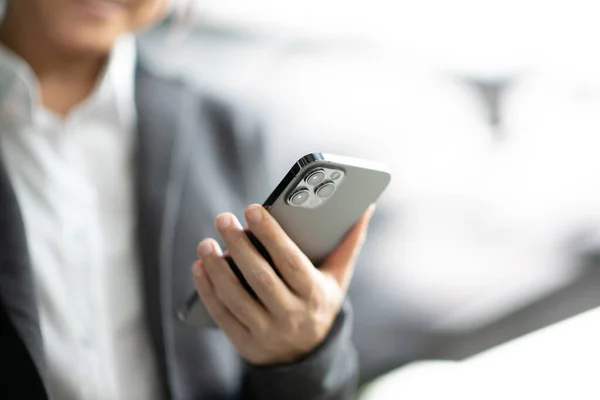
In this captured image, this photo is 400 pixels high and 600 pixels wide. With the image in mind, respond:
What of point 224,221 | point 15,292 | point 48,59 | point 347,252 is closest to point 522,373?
point 347,252

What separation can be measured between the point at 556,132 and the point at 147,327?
0.46 m

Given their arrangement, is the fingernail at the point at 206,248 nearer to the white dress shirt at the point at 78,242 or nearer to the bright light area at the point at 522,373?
the white dress shirt at the point at 78,242

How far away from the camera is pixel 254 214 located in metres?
0.34

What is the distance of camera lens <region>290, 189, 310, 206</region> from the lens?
35 cm

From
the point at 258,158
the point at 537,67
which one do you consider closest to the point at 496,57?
the point at 537,67

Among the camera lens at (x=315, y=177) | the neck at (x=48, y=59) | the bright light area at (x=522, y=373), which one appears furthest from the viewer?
the neck at (x=48, y=59)

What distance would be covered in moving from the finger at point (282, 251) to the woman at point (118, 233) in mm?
23

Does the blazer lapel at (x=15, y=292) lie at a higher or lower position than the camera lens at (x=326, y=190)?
lower

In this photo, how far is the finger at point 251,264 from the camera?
353 millimetres

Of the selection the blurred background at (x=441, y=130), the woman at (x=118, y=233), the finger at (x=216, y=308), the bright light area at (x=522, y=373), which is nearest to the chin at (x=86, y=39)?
the woman at (x=118, y=233)

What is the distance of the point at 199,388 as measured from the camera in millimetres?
530

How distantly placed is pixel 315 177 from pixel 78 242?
283mm

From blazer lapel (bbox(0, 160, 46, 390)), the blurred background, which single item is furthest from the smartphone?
the blurred background

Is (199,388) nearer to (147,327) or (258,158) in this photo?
(147,327)
